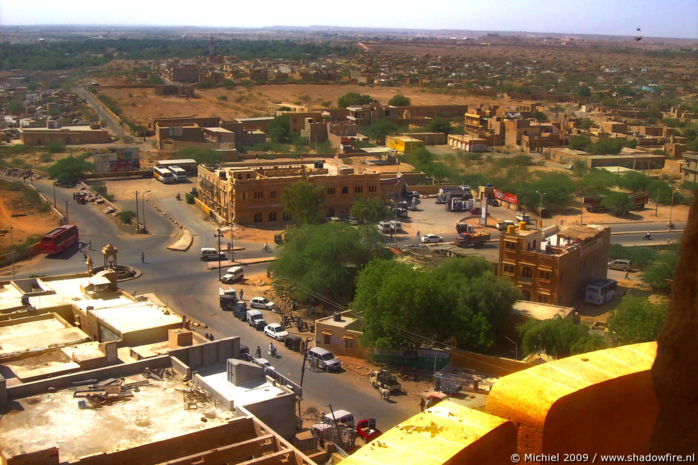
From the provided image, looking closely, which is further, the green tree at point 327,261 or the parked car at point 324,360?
the green tree at point 327,261

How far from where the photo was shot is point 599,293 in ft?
95.7

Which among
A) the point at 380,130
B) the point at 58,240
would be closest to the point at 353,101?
the point at 380,130

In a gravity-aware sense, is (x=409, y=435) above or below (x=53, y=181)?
above

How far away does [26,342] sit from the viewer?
1842 centimetres

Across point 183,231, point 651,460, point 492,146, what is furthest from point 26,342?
point 492,146

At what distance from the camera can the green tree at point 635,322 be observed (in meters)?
21.0

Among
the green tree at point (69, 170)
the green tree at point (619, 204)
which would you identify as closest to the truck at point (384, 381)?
the green tree at point (619, 204)

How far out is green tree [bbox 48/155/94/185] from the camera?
5238 centimetres

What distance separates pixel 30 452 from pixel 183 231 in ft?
97.2

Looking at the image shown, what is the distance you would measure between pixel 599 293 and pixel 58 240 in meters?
24.2

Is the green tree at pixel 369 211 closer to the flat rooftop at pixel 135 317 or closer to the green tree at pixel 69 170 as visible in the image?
the flat rooftop at pixel 135 317

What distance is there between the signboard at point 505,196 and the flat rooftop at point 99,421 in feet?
115

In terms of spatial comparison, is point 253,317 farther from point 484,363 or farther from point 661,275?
point 661,275

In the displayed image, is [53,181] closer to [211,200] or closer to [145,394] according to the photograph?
[211,200]
